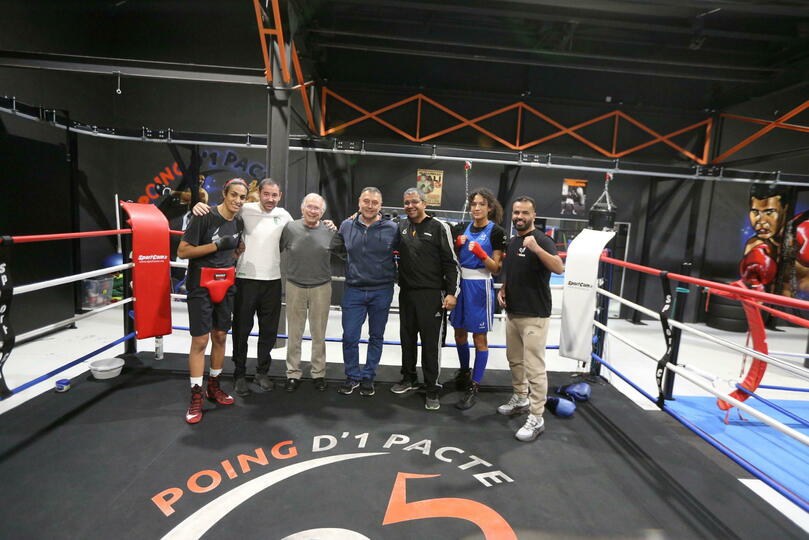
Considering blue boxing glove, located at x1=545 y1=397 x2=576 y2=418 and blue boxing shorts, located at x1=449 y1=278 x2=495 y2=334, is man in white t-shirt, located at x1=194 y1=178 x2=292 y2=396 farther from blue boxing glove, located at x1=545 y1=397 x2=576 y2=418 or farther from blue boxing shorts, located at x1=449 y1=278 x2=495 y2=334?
blue boxing glove, located at x1=545 y1=397 x2=576 y2=418

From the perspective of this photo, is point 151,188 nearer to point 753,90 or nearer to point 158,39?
point 158,39

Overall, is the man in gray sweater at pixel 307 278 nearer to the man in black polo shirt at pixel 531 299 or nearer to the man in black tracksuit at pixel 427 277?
the man in black tracksuit at pixel 427 277

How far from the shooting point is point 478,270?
3.06 meters

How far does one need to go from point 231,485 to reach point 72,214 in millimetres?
5501

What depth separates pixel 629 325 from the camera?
23.7 feet

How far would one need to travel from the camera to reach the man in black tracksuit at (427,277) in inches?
117

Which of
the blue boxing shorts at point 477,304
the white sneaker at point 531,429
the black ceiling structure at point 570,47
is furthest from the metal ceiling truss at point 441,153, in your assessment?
the white sneaker at point 531,429

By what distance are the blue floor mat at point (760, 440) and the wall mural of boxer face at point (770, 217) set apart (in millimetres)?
4484

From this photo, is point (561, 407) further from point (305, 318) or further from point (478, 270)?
point (305, 318)

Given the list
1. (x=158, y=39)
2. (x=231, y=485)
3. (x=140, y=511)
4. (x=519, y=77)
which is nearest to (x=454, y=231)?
(x=231, y=485)

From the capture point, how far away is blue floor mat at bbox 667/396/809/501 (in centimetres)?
296

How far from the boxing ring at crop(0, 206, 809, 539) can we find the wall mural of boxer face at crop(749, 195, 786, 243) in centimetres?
584

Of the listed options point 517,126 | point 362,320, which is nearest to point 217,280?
point 362,320

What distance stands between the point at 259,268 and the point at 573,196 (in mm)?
6286
